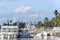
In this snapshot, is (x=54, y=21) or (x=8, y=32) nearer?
(x=8, y=32)

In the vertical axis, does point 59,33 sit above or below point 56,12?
below

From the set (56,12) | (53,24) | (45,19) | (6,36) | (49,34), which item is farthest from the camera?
(45,19)

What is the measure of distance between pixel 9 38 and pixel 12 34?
1.72m

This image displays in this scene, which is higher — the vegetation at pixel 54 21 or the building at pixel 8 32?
the vegetation at pixel 54 21

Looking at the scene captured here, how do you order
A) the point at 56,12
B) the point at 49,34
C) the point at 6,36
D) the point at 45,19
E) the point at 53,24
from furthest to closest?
the point at 45,19 → the point at 56,12 → the point at 53,24 → the point at 49,34 → the point at 6,36

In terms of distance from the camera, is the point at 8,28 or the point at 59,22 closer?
the point at 8,28

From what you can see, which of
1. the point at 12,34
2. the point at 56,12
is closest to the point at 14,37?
the point at 12,34

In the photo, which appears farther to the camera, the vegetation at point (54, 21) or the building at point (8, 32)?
the vegetation at point (54, 21)

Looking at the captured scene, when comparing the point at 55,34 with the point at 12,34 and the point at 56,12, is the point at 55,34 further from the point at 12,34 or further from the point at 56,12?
the point at 12,34

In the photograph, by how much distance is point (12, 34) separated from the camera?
100 metres

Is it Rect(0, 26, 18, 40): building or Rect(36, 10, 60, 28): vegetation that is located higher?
Rect(36, 10, 60, 28): vegetation

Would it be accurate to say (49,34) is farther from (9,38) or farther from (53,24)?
(9,38)

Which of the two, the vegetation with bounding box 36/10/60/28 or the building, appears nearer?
the building

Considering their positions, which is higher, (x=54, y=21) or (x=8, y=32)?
(x=54, y=21)
